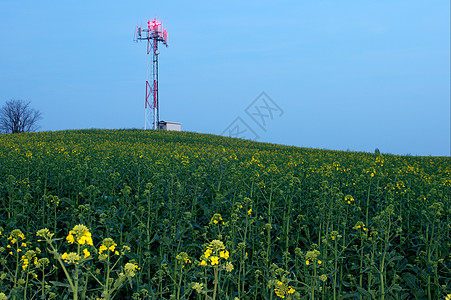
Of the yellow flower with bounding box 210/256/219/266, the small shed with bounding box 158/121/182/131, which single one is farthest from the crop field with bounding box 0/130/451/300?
the small shed with bounding box 158/121/182/131

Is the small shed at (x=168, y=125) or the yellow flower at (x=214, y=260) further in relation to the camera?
the small shed at (x=168, y=125)

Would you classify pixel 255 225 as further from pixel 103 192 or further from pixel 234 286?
pixel 103 192

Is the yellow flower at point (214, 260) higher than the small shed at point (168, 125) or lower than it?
lower

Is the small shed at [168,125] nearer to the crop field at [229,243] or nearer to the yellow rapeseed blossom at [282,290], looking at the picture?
the crop field at [229,243]

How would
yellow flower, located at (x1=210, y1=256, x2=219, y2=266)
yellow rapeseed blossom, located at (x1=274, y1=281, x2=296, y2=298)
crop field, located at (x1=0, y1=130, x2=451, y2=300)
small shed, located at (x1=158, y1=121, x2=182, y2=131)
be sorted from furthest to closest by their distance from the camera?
small shed, located at (x1=158, y1=121, x2=182, y2=131) → crop field, located at (x1=0, y1=130, x2=451, y2=300) → yellow rapeseed blossom, located at (x1=274, y1=281, x2=296, y2=298) → yellow flower, located at (x1=210, y1=256, x2=219, y2=266)

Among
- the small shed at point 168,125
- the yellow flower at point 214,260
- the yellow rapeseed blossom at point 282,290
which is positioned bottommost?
the yellow rapeseed blossom at point 282,290

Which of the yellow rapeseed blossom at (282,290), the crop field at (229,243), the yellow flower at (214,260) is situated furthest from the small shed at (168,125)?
the yellow flower at (214,260)

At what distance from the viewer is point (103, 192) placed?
254 inches

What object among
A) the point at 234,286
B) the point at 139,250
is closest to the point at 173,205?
the point at 139,250

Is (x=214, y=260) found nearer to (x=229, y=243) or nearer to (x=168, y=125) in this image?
(x=229, y=243)

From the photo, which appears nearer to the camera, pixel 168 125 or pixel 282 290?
pixel 282 290

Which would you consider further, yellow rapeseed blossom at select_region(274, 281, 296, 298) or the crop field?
the crop field

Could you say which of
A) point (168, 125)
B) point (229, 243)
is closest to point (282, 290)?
point (229, 243)

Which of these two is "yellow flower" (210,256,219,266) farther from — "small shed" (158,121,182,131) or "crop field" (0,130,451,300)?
"small shed" (158,121,182,131)
